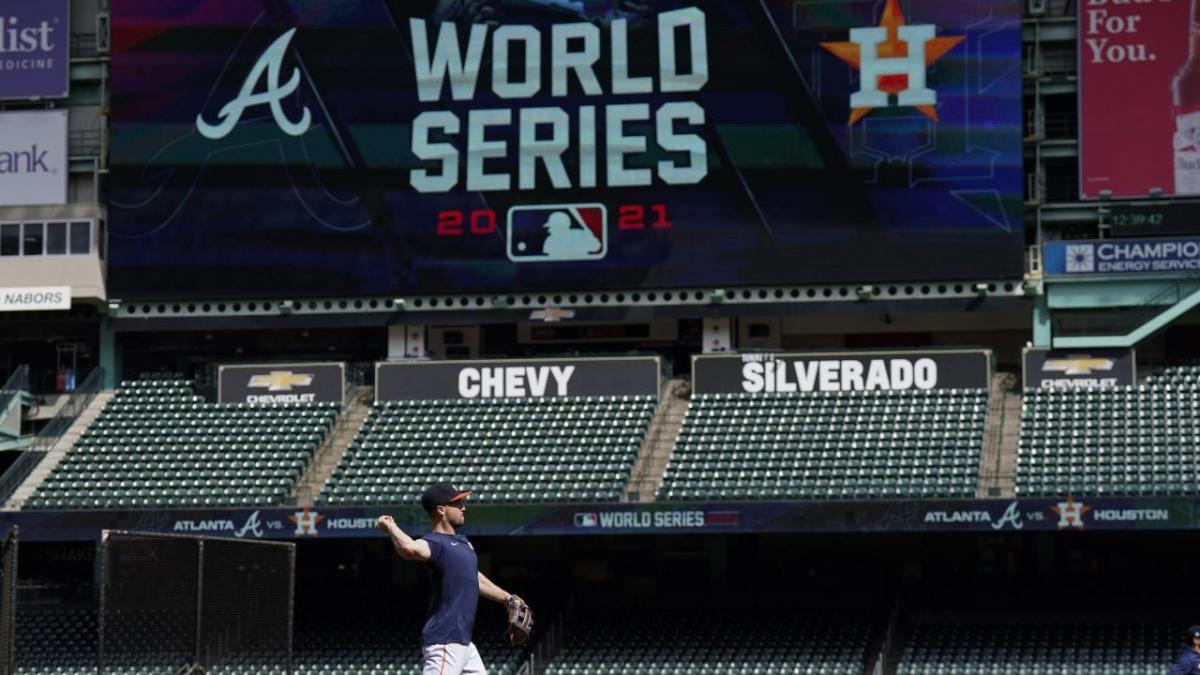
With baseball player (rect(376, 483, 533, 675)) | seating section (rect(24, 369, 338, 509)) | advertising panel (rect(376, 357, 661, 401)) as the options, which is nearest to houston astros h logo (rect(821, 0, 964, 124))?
advertising panel (rect(376, 357, 661, 401))

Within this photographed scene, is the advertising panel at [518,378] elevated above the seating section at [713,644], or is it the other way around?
the advertising panel at [518,378]

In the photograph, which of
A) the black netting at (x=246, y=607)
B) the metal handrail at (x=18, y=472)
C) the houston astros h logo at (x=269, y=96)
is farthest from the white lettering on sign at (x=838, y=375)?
the black netting at (x=246, y=607)

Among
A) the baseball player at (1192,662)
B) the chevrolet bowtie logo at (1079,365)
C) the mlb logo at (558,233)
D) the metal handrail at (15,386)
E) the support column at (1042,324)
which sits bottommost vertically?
the baseball player at (1192,662)

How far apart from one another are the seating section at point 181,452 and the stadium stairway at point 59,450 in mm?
225

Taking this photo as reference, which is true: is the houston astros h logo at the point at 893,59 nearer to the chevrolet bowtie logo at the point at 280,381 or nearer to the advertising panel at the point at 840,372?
the advertising panel at the point at 840,372

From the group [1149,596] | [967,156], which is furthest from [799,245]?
[1149,596]

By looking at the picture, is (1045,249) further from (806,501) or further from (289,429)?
(289,429)

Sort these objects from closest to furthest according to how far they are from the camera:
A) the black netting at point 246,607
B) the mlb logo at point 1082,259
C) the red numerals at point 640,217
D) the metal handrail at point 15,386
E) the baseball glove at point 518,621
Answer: the baseball glove at point 518,621
the black netting at point 246,607
the mlb logo at point 1082,259
the red numerals at point 640,217
the metal handrail at point 15,386

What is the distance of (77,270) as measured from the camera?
148 feet

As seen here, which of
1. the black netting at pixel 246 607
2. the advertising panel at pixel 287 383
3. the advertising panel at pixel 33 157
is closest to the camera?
the black netting at pixel 246 607

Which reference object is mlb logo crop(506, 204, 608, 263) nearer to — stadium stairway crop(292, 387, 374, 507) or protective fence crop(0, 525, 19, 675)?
stadium stairway crop(292, 387, 374, 507)

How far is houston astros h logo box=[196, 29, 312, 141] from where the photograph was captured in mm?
44750

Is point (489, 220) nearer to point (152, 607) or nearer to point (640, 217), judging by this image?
point (640, 217)

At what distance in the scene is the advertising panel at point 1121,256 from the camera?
42.0 metres
